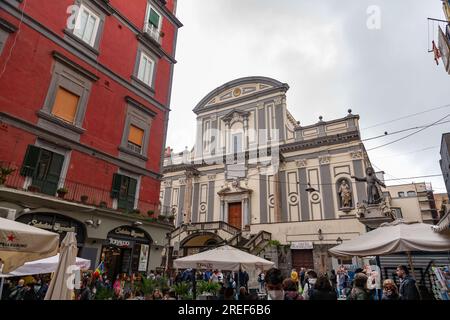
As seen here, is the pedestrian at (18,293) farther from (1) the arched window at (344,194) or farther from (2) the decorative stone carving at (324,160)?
(2) the decorative stone carving at (324,160)

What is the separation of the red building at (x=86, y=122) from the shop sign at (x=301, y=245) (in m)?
9.72

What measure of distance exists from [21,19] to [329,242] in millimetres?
20773

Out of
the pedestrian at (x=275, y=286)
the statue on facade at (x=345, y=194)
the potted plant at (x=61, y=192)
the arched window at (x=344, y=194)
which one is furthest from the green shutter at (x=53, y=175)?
the statue on facade at (x=345, y=194)

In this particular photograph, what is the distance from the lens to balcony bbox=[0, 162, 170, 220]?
948cm

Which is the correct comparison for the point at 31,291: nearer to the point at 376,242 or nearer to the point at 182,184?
the point at 376,242

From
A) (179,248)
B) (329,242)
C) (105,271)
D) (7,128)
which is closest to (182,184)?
(179,248)

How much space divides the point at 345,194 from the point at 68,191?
19.7 meters

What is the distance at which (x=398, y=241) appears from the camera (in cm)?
543

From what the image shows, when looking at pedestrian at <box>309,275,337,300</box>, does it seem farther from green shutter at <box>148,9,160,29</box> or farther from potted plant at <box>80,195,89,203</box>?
green shutter at <box>148,9,160,29</box>

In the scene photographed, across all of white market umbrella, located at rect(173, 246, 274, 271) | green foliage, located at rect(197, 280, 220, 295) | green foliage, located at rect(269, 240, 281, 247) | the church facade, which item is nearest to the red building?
green foliage, located at rect(197, 280, 220, 295)

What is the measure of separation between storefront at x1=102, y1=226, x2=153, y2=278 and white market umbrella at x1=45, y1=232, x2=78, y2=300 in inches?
261

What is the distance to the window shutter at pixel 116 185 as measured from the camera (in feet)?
41.7

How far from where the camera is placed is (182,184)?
29984 mm


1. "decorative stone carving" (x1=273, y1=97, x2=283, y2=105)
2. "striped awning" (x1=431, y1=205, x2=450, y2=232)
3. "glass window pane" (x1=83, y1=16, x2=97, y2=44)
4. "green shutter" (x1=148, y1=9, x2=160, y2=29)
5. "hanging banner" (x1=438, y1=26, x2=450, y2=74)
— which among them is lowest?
"striped awning" (x1=431, y1=205, x2=450, y2=232)
